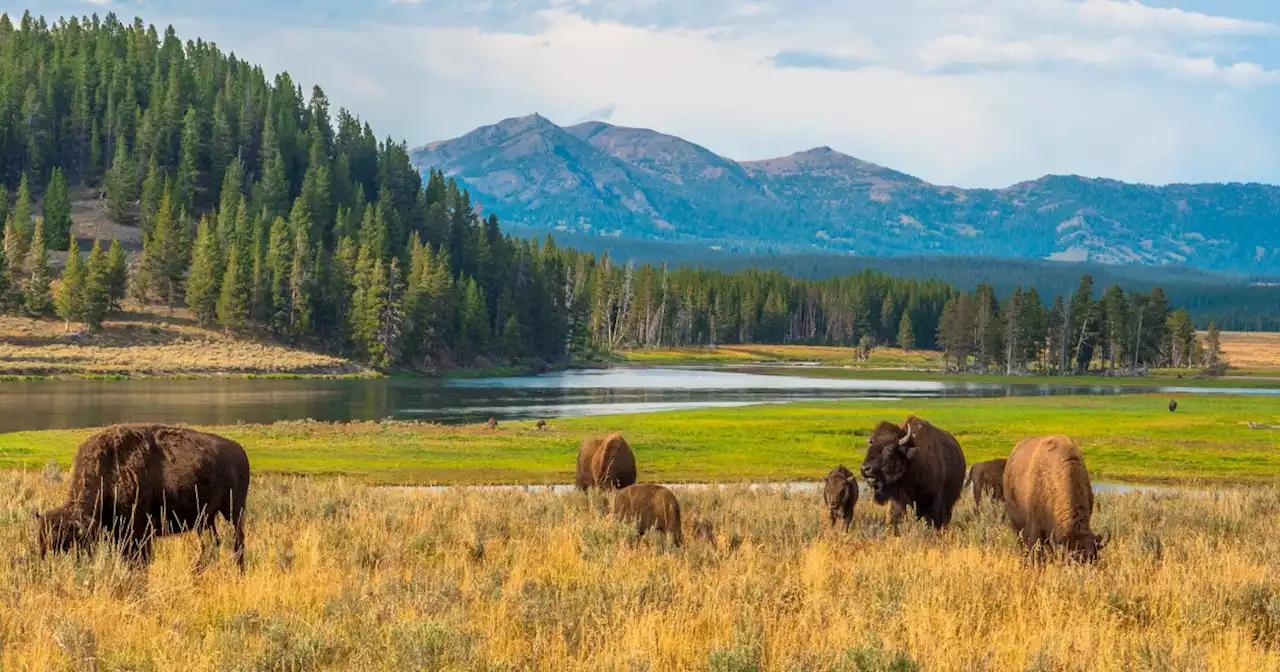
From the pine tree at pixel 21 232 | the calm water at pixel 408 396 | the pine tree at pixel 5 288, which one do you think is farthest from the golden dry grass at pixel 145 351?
the pine tree at pixel 21 232

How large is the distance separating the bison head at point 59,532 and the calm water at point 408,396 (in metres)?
39.7

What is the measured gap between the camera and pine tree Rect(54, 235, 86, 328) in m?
105

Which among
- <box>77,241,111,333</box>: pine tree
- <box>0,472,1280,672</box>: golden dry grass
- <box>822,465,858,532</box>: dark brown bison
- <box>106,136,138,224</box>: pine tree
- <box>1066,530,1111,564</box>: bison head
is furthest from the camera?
<box>106,136,138,224</box>: pine tree

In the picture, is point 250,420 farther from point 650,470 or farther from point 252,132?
point 252,132

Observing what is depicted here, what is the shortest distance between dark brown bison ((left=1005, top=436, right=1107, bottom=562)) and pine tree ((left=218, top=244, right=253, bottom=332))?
109 metres

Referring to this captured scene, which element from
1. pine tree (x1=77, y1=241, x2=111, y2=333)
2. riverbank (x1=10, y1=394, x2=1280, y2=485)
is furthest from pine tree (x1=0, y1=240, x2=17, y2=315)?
riverbank (x1=10, y1=394, x2=1280, y2=485)

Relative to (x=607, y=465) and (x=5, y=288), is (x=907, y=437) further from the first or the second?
(x=5, y=288)

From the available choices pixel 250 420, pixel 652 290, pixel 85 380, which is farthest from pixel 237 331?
pixel 652 290

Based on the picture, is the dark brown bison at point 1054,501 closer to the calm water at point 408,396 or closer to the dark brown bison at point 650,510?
the dark brown bison at point 650,510

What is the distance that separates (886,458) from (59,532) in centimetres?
1169

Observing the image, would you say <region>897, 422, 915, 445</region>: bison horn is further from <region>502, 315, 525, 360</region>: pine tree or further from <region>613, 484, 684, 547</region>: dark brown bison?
<region>502, 315, 525, 360</region>: pine tree

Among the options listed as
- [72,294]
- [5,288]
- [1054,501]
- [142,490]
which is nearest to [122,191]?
[5,288]

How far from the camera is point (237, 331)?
116 m

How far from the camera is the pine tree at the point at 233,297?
113438mm
